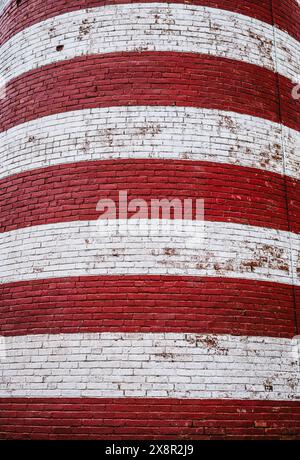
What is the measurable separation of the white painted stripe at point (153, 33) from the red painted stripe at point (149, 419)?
4.50 m

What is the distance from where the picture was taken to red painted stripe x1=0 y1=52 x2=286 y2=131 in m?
5.90

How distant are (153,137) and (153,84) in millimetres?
756

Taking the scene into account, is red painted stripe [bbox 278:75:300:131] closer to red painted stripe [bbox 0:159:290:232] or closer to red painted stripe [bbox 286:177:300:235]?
red painted stripe [bbox 286:177:300:235]

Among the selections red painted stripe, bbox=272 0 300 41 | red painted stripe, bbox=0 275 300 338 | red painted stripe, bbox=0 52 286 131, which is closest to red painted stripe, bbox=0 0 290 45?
red painted stripe, bbox=272 0 300 41

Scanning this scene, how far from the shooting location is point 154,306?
5.14 m

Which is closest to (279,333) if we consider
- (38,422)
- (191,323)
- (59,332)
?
(191,323)

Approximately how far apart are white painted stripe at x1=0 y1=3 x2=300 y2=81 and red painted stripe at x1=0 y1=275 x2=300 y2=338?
317 centimetres

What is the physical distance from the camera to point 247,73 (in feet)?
20.5

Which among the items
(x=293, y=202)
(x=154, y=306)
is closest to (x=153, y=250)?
(x=154, y=306)

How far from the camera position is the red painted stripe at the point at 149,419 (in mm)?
4785

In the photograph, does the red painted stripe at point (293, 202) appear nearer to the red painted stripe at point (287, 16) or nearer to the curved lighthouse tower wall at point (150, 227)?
the curved lighthouse tower wall at point (150, 227)

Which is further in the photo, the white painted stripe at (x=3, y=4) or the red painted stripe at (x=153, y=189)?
the white painted stripe at (x=3, y=4)

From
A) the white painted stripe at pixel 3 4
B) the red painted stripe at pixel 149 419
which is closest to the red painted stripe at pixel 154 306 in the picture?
the red painted stripe at pixel 149 419

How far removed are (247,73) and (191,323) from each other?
355 centimetres
